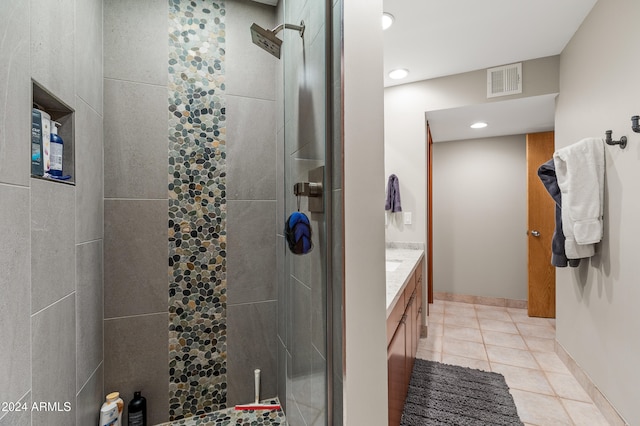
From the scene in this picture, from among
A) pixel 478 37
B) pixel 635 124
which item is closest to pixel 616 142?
pixel 635 124

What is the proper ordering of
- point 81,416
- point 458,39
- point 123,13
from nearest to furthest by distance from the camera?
point 81,416 < point 123,13 < point 458,39

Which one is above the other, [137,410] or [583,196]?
[583,196]

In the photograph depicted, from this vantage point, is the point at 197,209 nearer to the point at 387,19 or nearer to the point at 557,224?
the point at 387,19

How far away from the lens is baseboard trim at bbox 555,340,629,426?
160cm

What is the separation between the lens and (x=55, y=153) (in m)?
0.99

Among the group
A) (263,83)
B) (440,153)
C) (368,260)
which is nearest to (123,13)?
(263,83)

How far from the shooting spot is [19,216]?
2.60ft

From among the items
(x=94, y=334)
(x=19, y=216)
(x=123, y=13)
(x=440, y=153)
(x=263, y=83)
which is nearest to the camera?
(x=19, y=216)

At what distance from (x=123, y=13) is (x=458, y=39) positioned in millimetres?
2192

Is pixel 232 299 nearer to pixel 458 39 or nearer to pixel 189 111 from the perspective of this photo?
pixel 189 111

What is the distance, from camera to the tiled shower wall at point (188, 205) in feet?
4.62

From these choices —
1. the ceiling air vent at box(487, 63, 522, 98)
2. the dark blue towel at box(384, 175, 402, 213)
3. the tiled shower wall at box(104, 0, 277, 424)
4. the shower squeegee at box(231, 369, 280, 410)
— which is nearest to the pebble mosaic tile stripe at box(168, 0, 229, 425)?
the tiled shower wall at box(104, 0, 277, 424)

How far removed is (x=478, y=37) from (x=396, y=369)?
236 centimetres

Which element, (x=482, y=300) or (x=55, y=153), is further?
(x=482, y=300)
